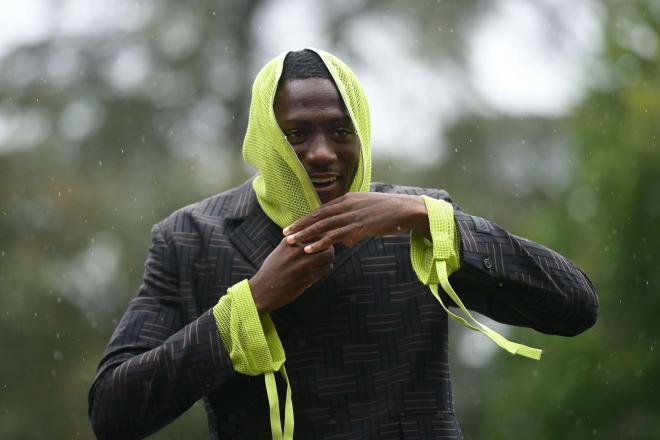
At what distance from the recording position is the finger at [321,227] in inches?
126

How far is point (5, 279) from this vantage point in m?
13.0

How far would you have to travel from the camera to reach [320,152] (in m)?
3.42

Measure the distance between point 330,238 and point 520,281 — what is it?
0.56 meters

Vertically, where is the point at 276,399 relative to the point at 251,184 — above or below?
below

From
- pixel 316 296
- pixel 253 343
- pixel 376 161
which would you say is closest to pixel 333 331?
pixel 316 296

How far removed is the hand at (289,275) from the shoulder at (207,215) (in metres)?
0.47

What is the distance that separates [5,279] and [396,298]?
399 inches

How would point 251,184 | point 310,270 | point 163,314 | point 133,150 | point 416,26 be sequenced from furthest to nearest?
point 416,26 < point 133,150 < point 251,184 < point 163,314 < point 310,270

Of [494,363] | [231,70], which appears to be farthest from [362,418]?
[231,70]

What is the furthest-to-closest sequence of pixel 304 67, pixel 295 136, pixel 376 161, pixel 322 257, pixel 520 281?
pixel 376 161, pixel 304 67, pixel 295 136, pixel 520 281, pixel 322 257

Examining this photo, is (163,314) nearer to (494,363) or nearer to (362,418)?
(362,418)

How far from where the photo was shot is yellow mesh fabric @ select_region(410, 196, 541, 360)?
3229 mm

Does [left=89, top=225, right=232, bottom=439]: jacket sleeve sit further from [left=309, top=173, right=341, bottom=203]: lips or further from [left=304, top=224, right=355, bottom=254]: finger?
[left=309, top=173, right=341, bottom=203]: lips

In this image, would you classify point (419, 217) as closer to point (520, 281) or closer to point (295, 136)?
point (520, 281)
